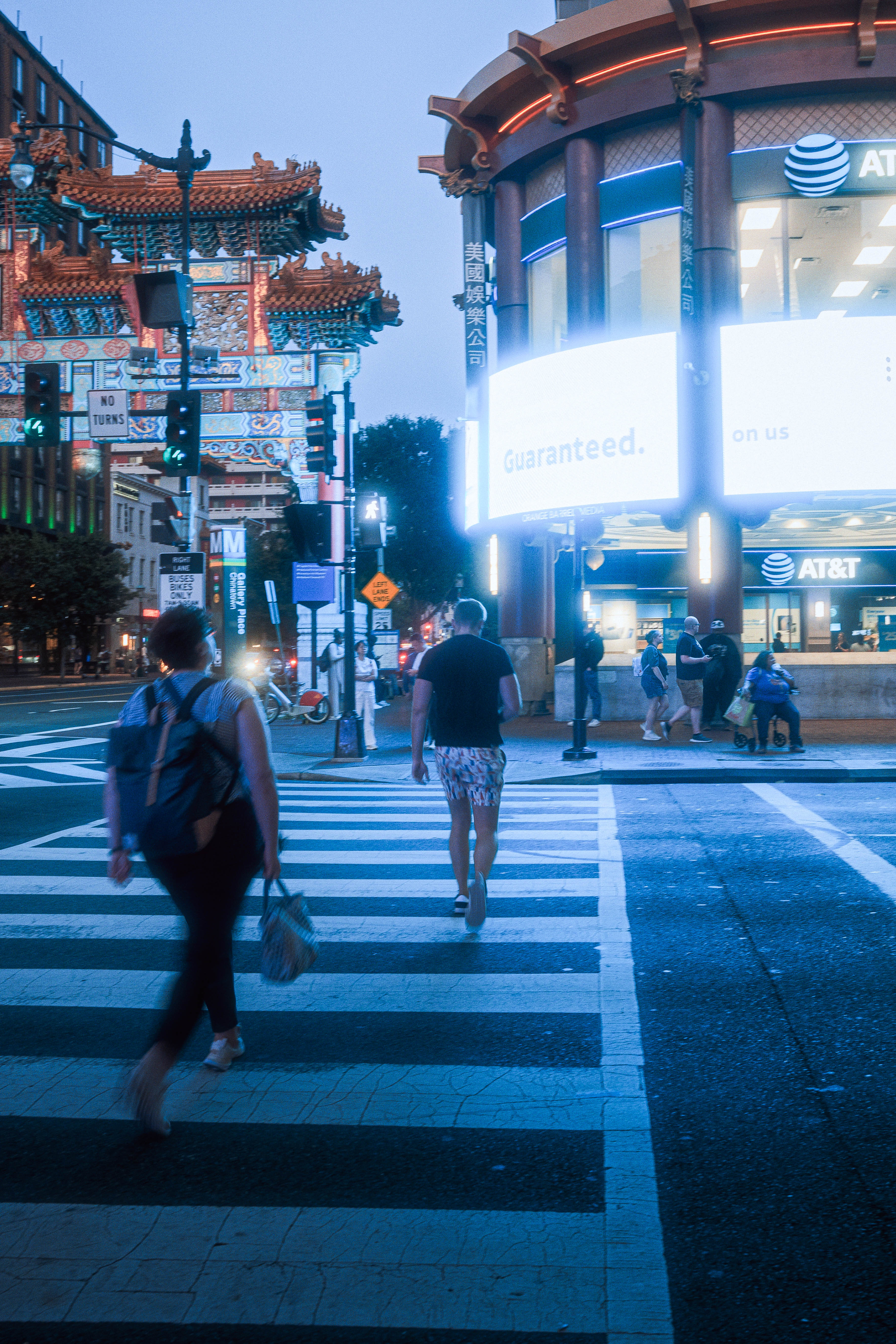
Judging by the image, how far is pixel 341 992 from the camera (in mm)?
5574

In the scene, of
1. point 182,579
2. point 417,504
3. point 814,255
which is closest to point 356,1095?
point 182,579

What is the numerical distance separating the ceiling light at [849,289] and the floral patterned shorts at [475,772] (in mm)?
21360

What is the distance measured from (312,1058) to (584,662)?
1410cm

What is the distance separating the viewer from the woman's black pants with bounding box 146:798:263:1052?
390 cm

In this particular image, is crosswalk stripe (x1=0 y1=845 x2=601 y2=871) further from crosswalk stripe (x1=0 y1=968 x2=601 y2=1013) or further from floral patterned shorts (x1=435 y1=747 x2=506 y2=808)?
crosswalk stripe (x1=0 y1=968 x2=601 y2=1013)

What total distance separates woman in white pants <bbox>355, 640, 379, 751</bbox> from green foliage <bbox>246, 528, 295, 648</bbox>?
4582 centimetres

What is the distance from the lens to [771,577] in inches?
1185

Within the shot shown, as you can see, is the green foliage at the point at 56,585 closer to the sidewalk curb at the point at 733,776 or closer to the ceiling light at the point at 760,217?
the ceiling light at the point at 760,217

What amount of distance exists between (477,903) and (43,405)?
14.1 m

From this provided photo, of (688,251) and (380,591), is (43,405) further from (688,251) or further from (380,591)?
(380,591)

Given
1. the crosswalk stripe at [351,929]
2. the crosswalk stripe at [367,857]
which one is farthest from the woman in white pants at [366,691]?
the crosswalk stripe at [351,929]

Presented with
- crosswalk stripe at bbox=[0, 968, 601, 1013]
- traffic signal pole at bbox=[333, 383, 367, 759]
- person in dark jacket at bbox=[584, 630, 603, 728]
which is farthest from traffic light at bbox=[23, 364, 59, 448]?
crosswalk stripe at bbox=[0, 968, 601, 1013]

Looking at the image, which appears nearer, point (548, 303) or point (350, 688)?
point (350, 688)

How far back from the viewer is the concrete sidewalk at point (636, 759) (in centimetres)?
1458
